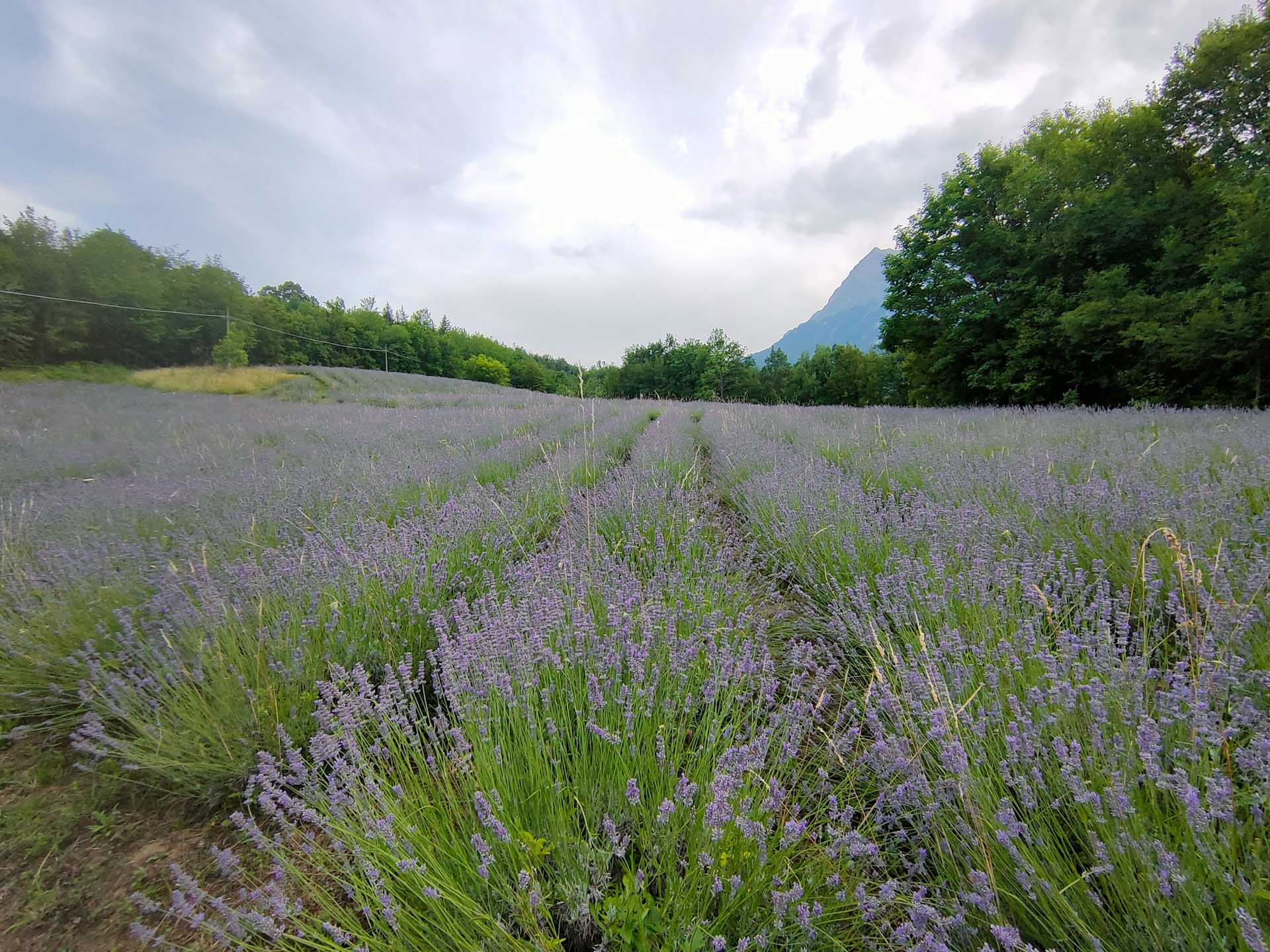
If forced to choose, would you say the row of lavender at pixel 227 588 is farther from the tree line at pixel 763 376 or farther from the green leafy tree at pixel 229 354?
the tree line at pixel 763 376

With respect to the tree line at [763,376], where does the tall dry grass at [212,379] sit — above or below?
below

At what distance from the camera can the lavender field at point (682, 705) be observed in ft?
2.97

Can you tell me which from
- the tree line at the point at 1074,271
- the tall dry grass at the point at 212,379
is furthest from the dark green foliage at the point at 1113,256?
the tall dry grass at the point at 212,379

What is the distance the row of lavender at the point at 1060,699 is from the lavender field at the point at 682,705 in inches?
0.5

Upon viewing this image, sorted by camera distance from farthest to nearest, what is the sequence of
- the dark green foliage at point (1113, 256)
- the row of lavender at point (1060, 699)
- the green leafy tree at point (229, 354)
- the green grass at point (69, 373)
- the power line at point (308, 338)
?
the power line at point (308, 338), the green leafy tree at point (229, 354), the green grass at point (69, 373), the dark green foliage at point (1113, 256), the row of lavender at point (1060, 699)

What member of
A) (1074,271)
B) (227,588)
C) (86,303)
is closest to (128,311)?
(86,303)

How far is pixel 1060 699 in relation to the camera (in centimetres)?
115

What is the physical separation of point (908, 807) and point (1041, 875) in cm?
34

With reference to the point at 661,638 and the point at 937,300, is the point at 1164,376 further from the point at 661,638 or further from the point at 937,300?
the point at 661,638

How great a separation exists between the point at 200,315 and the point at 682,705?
37563mm

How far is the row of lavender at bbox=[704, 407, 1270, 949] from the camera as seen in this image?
2.64 ft

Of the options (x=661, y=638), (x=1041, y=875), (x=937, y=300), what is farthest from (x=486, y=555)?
(x=937, y=300)

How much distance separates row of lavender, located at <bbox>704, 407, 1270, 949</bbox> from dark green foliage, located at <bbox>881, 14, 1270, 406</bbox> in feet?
34.1

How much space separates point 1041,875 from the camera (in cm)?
88
